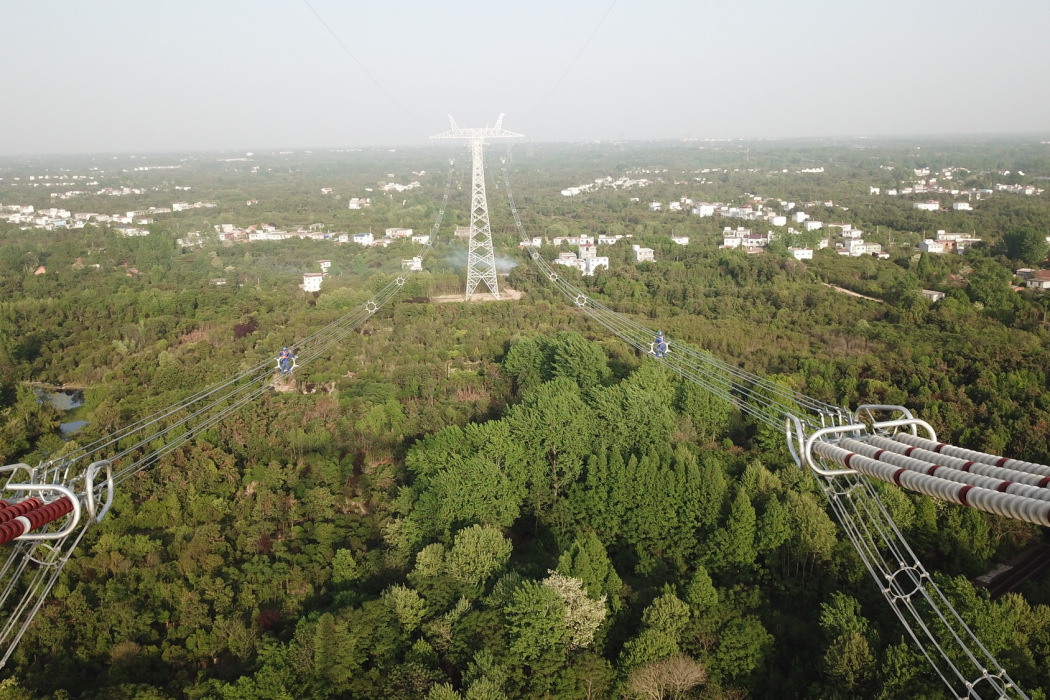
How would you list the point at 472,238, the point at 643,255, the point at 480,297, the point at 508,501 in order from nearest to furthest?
the point at 508,501, the point at 472,238, the point at 480,297, the point at 643,255

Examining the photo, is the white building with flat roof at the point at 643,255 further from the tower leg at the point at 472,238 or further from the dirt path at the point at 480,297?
the tower leg at the point at 472,238

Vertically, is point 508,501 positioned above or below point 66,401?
above

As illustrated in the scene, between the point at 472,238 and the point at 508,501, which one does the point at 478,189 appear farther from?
the point at 508,501

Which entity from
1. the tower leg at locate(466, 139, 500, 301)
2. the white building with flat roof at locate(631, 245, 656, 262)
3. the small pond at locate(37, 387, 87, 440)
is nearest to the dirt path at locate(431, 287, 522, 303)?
the tower leg at locate(466, 139, 500, 301)

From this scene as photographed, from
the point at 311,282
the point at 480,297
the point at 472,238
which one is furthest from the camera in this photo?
the point at 311,282

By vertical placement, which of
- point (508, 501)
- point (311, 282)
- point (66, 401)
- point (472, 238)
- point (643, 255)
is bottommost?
point (66, 401)

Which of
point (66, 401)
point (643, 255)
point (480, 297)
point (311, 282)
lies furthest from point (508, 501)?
point (643, 255)

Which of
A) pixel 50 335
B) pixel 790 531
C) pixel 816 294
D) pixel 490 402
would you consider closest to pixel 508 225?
pixel 816 294

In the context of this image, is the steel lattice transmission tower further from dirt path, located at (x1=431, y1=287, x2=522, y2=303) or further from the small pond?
the small pond

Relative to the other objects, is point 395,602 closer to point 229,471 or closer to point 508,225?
point 229,471
